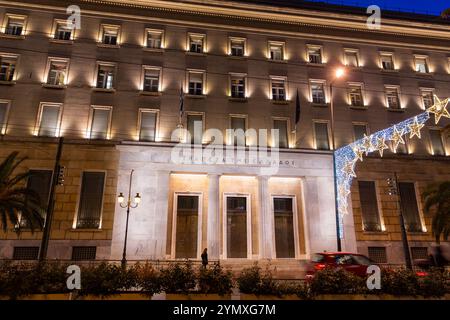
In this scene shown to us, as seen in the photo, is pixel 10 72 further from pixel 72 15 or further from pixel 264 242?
pixel 264 242

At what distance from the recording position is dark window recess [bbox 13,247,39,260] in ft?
66.5

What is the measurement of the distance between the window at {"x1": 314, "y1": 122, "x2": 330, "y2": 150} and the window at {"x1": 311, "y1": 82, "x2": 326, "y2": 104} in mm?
2126

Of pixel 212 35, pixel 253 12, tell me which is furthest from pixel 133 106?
pixel 253 12

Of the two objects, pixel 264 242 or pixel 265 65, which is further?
pixel 265 65

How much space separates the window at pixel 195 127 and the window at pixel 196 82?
82.2 inches

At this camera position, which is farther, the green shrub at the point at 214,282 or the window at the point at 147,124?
the window at the point at 147,124

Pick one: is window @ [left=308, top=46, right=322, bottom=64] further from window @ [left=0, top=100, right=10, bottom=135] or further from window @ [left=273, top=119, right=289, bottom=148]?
window @ [left=0, top=100, right=10, bottom=135]

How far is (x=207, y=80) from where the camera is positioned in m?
25.9

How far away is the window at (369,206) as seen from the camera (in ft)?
80.4

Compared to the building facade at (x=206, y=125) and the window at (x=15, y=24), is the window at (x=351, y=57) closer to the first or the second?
the building facade at (x=206, y=125)

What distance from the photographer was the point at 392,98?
28312 mm

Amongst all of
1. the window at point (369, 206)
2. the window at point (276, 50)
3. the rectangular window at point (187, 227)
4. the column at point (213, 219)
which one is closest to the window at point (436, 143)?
the window at point (369, 206)

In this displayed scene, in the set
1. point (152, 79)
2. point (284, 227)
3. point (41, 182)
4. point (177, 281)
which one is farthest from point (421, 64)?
point (41, 182)
